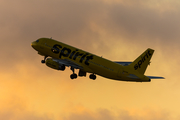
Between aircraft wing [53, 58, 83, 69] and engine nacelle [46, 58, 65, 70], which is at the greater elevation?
aircraft wing [53, 58, 83, 69]

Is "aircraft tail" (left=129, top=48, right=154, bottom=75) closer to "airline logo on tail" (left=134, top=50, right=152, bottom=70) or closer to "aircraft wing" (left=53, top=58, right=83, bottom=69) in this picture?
"airline logo on tail" (left=134, top=50, right=152, bottom=70)

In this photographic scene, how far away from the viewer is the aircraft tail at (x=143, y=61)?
66.8 metres

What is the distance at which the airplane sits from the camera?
6831cm

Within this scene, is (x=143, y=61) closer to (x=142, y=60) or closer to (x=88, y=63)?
(x=142, y=60)

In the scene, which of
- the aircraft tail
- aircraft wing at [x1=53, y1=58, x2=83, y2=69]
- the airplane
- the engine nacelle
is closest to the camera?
the aircraft tail

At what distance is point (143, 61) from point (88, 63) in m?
12.3

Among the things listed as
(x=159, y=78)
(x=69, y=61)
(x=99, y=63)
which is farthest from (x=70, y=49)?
(x=159, y=78)

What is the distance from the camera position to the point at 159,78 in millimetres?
70188

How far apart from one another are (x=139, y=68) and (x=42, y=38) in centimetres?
2705

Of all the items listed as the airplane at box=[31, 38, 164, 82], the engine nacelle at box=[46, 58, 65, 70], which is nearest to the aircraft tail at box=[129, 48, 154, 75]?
the airplane at box=[31, 38, 164, 82]

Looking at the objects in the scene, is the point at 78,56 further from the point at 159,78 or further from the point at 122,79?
the point at 159,78

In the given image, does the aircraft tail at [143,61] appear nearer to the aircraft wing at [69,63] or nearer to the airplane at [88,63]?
the airplane at [88,63]

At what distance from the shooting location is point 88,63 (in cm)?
7488

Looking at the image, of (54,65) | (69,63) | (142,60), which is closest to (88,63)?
(69,63)
